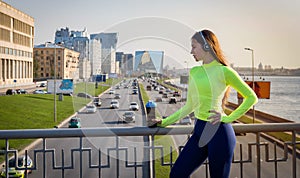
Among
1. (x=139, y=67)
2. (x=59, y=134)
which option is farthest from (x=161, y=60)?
(x=59, y=134)

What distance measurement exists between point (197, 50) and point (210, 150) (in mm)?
578

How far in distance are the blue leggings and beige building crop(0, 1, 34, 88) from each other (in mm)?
39929

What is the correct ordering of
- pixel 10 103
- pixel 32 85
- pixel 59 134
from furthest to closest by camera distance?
pixel 32 85 → pixel 10 103 → pixel 59 134

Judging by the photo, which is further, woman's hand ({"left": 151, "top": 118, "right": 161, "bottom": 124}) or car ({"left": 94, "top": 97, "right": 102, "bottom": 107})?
car ({"left": 94, "top": 97, "right": 102, "bottom": 107})

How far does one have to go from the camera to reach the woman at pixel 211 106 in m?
1.87

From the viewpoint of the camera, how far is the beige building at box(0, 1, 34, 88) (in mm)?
39438

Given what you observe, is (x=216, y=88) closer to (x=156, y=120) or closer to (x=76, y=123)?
(x=156, y=120)

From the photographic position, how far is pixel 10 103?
85.6ft

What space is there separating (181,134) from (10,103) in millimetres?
26210

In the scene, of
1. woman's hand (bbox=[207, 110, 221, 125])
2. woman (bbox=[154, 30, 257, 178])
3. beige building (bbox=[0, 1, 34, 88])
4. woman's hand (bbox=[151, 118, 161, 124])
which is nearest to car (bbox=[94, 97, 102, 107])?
woman's hand (bbox=[151, 118, 161, 124])

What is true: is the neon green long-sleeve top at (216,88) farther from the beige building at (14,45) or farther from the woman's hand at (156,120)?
the beige building at (14,45)

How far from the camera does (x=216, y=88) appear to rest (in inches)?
73.4

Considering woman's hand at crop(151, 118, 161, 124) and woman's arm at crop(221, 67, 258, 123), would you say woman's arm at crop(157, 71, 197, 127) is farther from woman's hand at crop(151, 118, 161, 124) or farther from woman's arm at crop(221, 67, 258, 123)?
woman's arm at crop(221, 67, 258, 123)

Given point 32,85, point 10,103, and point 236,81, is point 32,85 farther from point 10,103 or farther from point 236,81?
point 236,81
